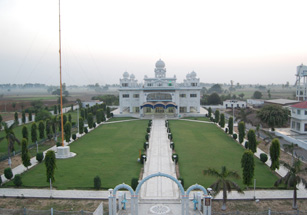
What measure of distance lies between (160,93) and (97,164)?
37674 millimetres

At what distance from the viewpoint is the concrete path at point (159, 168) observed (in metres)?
17.7

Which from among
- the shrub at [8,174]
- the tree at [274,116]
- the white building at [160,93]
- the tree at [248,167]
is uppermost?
the white building at [160,93]

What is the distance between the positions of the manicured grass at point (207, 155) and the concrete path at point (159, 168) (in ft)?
3.65

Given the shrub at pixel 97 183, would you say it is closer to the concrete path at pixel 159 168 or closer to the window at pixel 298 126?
the concrete path at pixel 159 168

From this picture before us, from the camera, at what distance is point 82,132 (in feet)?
124

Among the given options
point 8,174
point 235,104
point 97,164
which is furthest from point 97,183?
point 235,104

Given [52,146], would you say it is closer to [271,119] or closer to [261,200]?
[261,200]

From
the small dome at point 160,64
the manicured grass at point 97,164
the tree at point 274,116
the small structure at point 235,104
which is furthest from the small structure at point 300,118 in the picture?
the small structure at point 235,104

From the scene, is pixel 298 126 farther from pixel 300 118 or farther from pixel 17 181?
pixel 17 181

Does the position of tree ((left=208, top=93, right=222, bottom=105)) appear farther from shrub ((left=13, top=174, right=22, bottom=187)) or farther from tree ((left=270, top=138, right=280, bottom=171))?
shrub ((left=13, top=174, right=22, bottom=187))

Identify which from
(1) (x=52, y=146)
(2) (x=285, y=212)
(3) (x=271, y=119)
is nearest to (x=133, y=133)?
(1) (x=52, y=146)

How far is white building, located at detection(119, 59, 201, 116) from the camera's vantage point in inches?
2333

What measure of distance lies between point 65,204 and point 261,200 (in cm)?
1238

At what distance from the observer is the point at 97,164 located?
23.9 m
